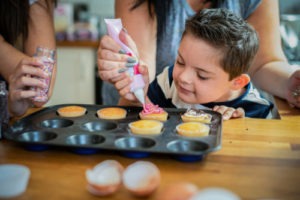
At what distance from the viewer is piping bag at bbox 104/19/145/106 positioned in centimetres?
108

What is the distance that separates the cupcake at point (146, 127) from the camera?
0.96 metres

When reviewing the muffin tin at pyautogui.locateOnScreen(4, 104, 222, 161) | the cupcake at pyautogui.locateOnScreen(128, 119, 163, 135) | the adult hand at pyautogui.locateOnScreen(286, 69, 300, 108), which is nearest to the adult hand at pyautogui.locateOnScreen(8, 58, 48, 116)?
the muffin tin at pyautogui.locateOnScreen(4, 104, 222, 161)

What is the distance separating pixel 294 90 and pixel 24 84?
34.6 inches

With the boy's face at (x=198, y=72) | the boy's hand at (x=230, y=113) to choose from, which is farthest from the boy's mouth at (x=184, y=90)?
the boy's hand at (x=230, y=113)

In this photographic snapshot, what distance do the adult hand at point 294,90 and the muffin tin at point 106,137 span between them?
374 millimetres

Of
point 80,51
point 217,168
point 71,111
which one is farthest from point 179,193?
point 80,51

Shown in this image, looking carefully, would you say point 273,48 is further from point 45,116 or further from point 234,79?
point 45,116

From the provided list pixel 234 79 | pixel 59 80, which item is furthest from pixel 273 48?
pixel 59 80

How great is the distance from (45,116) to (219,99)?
0.62m

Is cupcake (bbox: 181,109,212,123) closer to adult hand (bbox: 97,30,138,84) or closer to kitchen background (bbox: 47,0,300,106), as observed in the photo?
adult hand (bbox: 97,30,138,84)

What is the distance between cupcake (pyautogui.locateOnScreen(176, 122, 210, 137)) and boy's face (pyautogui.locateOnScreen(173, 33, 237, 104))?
0.88 ft

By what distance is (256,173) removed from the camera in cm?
80

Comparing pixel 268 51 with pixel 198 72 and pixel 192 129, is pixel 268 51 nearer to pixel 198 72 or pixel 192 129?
pixel 198 72

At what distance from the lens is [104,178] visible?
724 millimetres
